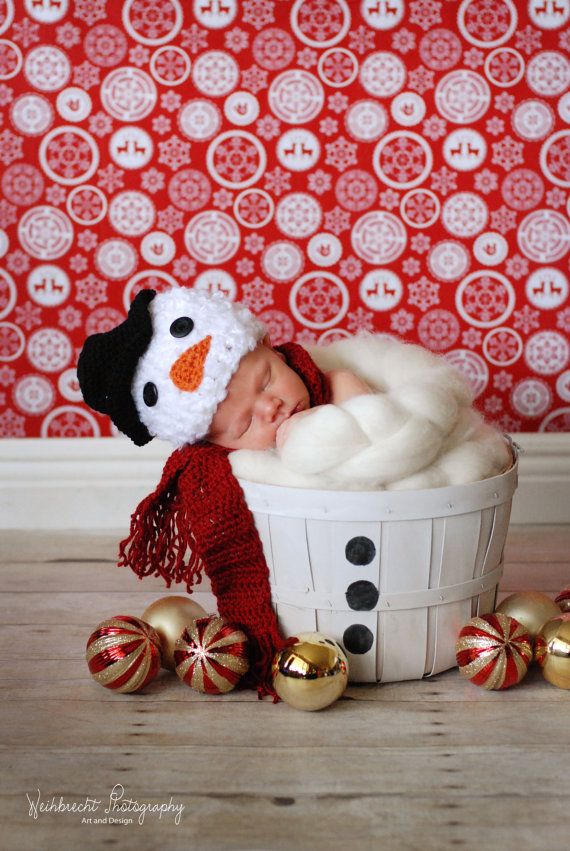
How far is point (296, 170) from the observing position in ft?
5.65

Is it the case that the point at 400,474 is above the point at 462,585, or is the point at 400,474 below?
above

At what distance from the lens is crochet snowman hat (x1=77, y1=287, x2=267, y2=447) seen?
104 centimetres

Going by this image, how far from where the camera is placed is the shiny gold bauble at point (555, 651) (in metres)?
1.00

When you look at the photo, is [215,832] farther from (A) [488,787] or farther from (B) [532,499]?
(B) [532,499]

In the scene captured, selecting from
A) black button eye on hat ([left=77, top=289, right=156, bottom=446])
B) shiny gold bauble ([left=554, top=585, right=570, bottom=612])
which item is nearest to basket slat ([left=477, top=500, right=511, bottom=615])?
shiny gold bauble ([left=554, top=585, right=570, bottom=612])

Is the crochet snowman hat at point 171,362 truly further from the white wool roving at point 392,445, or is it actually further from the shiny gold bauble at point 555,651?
the shiny gold bauble at point 555,651

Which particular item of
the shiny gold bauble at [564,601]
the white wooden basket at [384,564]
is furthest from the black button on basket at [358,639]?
the shiny gold bauble at [564,601]

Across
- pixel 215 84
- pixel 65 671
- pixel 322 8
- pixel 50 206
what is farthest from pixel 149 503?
pixel 322 8

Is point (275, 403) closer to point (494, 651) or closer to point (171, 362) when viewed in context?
point (171, 362)

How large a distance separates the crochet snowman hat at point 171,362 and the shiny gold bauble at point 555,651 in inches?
19.6

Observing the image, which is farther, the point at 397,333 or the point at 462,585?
the point at 397,333

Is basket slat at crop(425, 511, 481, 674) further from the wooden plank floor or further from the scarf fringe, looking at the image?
the scarf fringe

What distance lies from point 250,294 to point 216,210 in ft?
0.61

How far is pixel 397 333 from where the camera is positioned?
5.80ft
